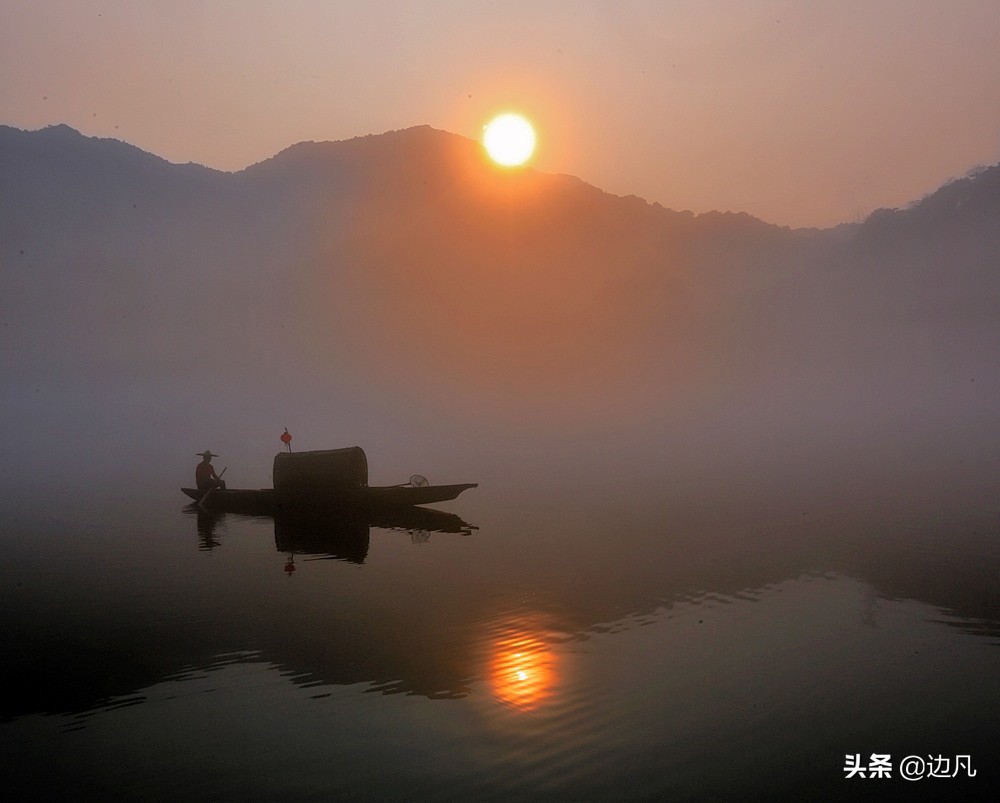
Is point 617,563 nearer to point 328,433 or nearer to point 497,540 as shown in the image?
point 497,540

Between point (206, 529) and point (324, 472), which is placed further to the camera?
point (324, 472)

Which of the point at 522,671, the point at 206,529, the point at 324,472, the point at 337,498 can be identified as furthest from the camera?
the point at 324,472

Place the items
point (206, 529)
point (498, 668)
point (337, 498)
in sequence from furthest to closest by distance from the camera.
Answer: point (337, 498) < point (206, 529) < point (498, 668)

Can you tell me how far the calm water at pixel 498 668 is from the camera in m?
12.3

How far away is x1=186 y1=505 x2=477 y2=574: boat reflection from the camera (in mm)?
33950

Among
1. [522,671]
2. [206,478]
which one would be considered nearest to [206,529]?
[206,478]

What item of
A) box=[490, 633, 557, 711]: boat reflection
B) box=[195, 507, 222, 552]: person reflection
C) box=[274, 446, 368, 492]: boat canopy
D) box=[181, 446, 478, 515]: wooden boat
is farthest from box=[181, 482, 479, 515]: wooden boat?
box=[490, 633, 557, 711]: boat reflection

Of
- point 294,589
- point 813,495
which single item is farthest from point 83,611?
point 813,495

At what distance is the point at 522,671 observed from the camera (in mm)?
17078

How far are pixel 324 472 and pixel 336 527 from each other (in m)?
3.26

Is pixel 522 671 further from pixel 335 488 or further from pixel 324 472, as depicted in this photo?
pixel 324 472

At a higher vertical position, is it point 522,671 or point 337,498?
point 337,498

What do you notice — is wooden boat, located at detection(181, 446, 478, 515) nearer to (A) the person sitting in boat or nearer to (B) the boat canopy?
(B) the boat canopy

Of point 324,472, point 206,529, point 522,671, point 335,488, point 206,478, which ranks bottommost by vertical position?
point 522,671
